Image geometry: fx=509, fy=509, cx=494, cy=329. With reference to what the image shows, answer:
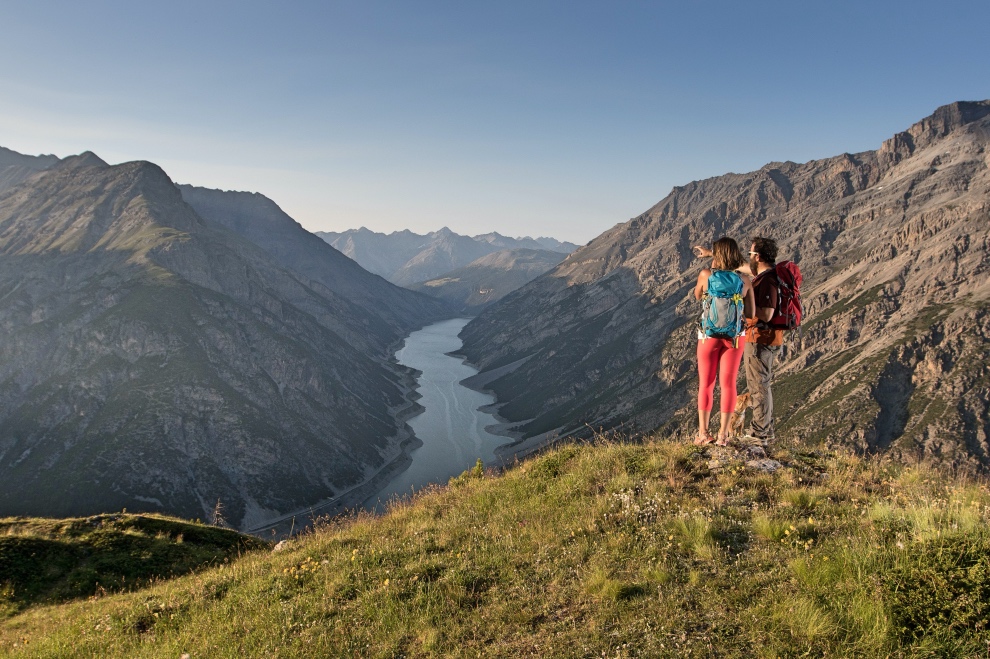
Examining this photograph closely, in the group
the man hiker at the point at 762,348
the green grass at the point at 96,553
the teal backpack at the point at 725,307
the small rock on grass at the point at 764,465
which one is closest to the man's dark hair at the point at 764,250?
the man hiker at the point at 762,348

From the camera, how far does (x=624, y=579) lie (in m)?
7.43

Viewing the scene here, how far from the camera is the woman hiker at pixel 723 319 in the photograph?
38.5ft

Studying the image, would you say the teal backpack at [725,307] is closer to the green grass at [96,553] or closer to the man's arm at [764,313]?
the man's arm at [764,313]

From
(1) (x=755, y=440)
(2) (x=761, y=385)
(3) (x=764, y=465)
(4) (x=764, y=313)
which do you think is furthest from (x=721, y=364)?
(3) (x=764, y=465)

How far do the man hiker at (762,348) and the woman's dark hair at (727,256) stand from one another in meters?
0.69

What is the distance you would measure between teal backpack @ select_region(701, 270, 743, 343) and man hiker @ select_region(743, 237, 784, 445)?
0.63m

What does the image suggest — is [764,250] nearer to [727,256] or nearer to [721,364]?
[727,256]

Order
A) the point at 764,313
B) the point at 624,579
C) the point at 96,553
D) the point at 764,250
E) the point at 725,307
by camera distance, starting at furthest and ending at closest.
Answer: the point at 96,553
the point at 764,250
the point at 764,313
the point at 725,307
the point at 624,579

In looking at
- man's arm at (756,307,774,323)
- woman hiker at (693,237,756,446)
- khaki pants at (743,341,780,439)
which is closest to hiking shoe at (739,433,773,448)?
khaki pants at (743,341,780,439)

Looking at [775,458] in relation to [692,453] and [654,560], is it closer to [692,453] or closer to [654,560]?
[692,453]

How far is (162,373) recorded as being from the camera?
152 meters

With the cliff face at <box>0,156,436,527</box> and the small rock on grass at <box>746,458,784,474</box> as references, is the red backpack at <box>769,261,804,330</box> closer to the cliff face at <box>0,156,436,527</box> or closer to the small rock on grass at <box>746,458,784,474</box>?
the small rock on grass at <box>746,458,784,474</box>

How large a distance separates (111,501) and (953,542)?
15499 centimetres

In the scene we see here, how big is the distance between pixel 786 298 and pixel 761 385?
85.9 inches
